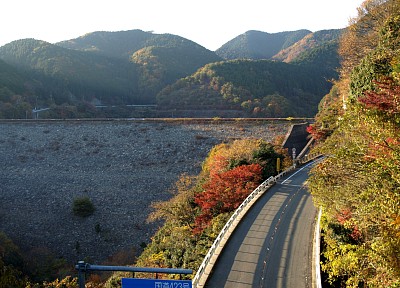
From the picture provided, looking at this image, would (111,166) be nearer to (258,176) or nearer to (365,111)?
(258,176)

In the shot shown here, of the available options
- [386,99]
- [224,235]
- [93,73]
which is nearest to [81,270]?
[386,99]

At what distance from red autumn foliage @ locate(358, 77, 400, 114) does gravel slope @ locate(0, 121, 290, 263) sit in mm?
17551

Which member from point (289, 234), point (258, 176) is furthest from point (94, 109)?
Answer: point (289, 234)

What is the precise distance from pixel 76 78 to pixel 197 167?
70291 millimetres

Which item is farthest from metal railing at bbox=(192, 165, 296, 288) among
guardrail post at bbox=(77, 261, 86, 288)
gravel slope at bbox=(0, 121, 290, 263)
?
gravel slope at bbox=(0, 121, 290, 263)

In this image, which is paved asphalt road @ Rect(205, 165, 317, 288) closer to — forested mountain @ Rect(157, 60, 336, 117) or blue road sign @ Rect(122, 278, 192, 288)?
blue road sign @ Rect(122, 278, 192, 288)

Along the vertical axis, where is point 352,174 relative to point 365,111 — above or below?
below

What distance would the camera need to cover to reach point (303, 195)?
61.1ft

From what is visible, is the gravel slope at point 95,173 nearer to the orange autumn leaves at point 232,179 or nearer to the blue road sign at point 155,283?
the orange autumn leaves at point 232,179

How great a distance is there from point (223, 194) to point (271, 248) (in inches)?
227

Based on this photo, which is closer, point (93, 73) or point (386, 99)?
point (386, 99)

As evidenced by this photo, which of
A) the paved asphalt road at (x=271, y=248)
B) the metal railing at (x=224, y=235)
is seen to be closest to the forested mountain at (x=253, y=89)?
the metal railing at (x=224, y=235)

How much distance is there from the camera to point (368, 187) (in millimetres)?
8898

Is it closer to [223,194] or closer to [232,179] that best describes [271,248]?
[223,194]
